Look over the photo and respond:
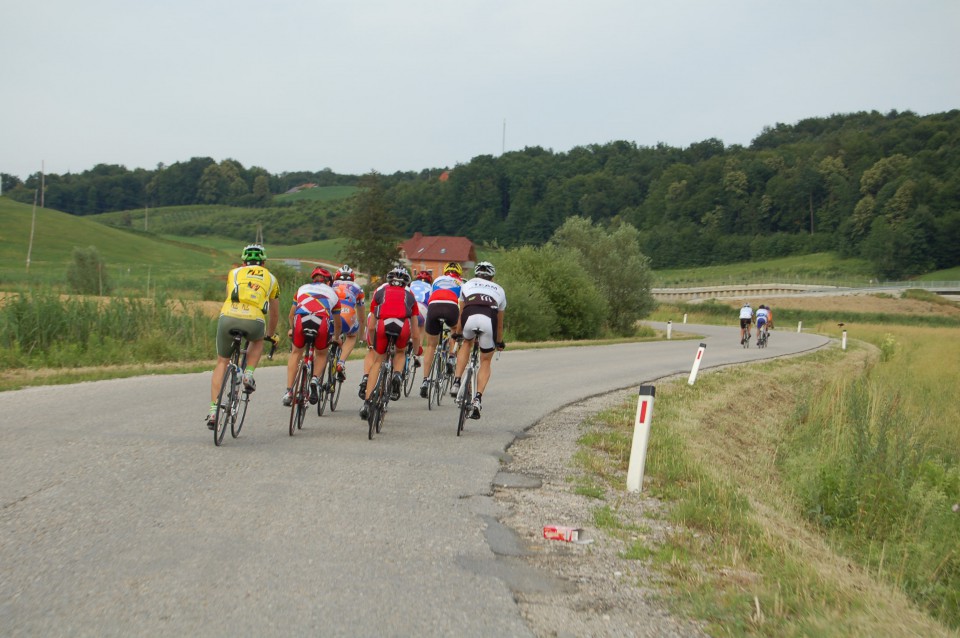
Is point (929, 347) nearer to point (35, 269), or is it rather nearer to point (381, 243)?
point (381, 243)

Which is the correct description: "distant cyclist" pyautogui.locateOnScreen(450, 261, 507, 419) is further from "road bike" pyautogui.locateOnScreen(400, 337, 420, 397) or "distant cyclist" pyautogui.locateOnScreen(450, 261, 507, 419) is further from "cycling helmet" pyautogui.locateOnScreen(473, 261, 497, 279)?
"road bike" pyautogui.locateOnScreen(400, 337, 420, 397)

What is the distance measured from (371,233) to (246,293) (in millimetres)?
63957

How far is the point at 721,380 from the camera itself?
67.3 ft

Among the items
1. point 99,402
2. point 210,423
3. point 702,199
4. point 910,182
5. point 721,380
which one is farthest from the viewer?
point 702,199

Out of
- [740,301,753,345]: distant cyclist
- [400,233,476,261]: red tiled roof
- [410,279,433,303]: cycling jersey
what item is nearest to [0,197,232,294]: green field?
[400,233,476,261]: red tiled roof

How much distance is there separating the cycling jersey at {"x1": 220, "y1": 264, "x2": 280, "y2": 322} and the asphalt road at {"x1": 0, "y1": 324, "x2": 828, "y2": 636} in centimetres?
132

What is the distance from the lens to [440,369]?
42.7ft

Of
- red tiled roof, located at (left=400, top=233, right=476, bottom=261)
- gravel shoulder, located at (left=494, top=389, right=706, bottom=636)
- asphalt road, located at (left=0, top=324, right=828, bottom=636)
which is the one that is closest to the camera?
asphalt road, located at (left=0, top=324, right=828, bottom=636)

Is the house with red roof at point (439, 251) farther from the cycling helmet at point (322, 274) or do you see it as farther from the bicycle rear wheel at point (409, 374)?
the cycling helmet at point (322, 274)

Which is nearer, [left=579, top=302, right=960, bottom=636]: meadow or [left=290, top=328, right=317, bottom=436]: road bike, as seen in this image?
[left=579, top=302, right=960, bottom=636]: meadow

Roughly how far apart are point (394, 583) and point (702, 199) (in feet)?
429

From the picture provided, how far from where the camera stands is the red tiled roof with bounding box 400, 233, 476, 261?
117375 millimetres

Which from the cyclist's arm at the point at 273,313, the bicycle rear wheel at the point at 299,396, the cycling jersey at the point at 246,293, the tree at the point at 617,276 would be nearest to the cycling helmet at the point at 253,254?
the cycling jersey at the point at 246,293

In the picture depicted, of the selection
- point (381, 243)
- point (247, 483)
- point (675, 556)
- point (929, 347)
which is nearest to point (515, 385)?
point (247, 483)
